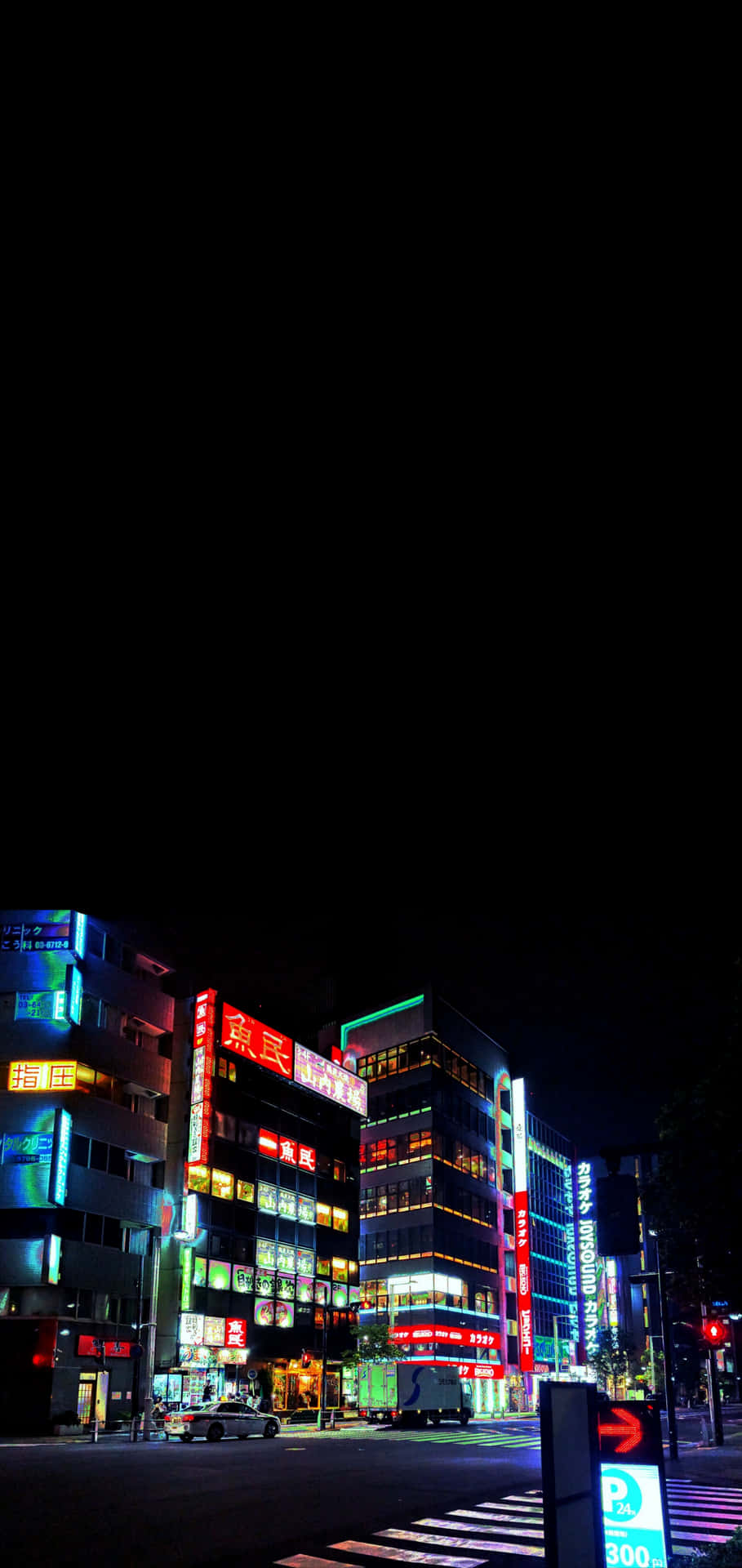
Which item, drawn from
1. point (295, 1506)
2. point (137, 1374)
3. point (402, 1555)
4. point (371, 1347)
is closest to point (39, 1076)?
point (137, 1374)

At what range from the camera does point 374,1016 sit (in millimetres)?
93062

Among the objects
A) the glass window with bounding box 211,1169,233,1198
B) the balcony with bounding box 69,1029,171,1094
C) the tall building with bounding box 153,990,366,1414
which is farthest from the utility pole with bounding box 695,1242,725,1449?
the balcony with bounding box 69,1029,171,1094

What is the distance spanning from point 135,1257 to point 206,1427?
625 inches

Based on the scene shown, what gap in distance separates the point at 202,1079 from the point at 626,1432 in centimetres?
5231

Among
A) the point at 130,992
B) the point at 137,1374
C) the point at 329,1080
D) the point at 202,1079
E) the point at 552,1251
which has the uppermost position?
the point at 130,992

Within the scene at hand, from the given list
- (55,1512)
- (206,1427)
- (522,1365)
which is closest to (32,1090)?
(206,1427)

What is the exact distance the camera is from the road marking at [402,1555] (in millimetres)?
12219

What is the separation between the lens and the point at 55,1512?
53.9 ft

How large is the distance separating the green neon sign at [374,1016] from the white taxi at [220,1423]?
1883 inches

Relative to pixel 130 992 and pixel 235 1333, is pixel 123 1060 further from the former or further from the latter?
pixel 235 1333

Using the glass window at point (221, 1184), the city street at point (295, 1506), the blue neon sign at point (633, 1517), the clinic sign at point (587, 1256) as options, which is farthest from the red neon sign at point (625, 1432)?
the clinic sign at point (587, 1256)

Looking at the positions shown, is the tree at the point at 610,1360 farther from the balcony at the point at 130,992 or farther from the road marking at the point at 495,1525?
the road marking at the point at 495,1525

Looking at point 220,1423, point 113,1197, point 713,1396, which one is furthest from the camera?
point 113,1197

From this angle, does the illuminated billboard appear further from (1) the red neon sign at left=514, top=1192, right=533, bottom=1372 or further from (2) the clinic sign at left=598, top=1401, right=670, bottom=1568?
(2) the clinic sign at left=598, top=1401, right=670, bottom=1568
